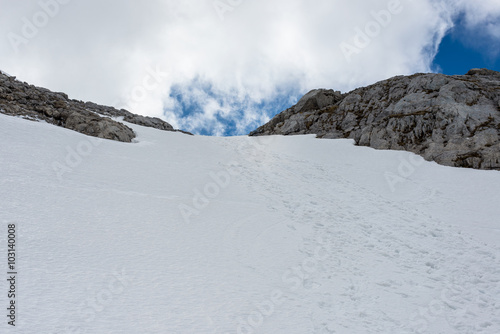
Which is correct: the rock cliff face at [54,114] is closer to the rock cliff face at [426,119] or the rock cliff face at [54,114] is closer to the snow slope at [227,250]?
the snow slope at [227,250]

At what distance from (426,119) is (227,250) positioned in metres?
31.4

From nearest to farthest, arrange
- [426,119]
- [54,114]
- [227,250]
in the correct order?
[227,250]
[54,114]
[426,119]

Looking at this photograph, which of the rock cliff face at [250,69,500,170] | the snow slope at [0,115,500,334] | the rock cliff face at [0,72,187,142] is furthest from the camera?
the rock cliff face at [250,69,500,170]

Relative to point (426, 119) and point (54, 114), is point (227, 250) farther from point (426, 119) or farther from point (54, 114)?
point (426, 119)

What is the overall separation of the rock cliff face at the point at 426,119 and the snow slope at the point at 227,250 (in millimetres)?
9170

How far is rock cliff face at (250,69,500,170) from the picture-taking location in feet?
83.0

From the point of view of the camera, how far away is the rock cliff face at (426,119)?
25312mm

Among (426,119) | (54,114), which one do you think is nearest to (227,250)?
(54,114)

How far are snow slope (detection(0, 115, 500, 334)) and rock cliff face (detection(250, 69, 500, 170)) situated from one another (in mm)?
9170

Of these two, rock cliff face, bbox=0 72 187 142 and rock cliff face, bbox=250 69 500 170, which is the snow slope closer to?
rock cliff face, bbox=0 72 187 142

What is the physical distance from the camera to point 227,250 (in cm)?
879

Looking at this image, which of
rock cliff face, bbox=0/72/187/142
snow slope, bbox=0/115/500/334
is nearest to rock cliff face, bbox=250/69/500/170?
snow slope, bbox=0/115/500/334

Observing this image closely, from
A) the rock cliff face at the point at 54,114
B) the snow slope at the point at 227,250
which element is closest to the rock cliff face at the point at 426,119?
the snow slope at the point at 227,250

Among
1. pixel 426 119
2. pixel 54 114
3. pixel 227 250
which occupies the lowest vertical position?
pixel 227 250
